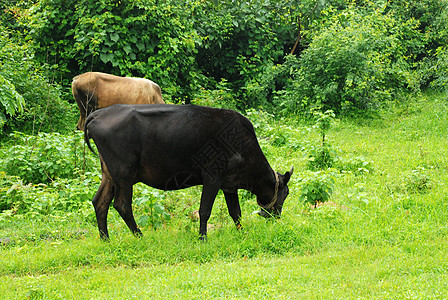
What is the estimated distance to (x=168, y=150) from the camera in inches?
231

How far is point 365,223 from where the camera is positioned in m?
6.18

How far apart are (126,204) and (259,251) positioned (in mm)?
1772

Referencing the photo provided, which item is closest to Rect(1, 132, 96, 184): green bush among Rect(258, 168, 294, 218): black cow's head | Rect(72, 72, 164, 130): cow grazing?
Rect(72, 72, 164, 130): cow grazing

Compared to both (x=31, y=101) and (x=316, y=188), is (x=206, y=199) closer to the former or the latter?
(x=316, y=188)

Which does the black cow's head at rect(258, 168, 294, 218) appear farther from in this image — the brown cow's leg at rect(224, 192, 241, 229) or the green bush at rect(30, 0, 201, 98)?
the green bush at rect(30, 0, 201, 98)

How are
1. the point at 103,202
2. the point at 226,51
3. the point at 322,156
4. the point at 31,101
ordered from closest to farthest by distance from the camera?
the point at 103,202 < the point at 322,156 < the point at 31,101 < the point at 226,51

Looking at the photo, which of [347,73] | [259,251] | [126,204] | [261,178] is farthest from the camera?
[347,73]

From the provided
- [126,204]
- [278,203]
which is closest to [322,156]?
→ [278,203]

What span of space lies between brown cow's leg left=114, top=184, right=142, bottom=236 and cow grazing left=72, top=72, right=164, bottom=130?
476 cm

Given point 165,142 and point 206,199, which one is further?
point 206,199

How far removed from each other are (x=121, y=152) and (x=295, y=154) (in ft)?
16.9

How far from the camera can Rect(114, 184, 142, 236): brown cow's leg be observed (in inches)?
231

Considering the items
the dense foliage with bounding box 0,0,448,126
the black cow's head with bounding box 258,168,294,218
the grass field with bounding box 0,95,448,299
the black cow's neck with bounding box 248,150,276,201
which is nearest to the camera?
the grass field with bounding box 0,95,448,299

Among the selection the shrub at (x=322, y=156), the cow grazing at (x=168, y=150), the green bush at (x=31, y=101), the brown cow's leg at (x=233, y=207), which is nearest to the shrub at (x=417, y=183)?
the shrub at (x=322, y=156)
